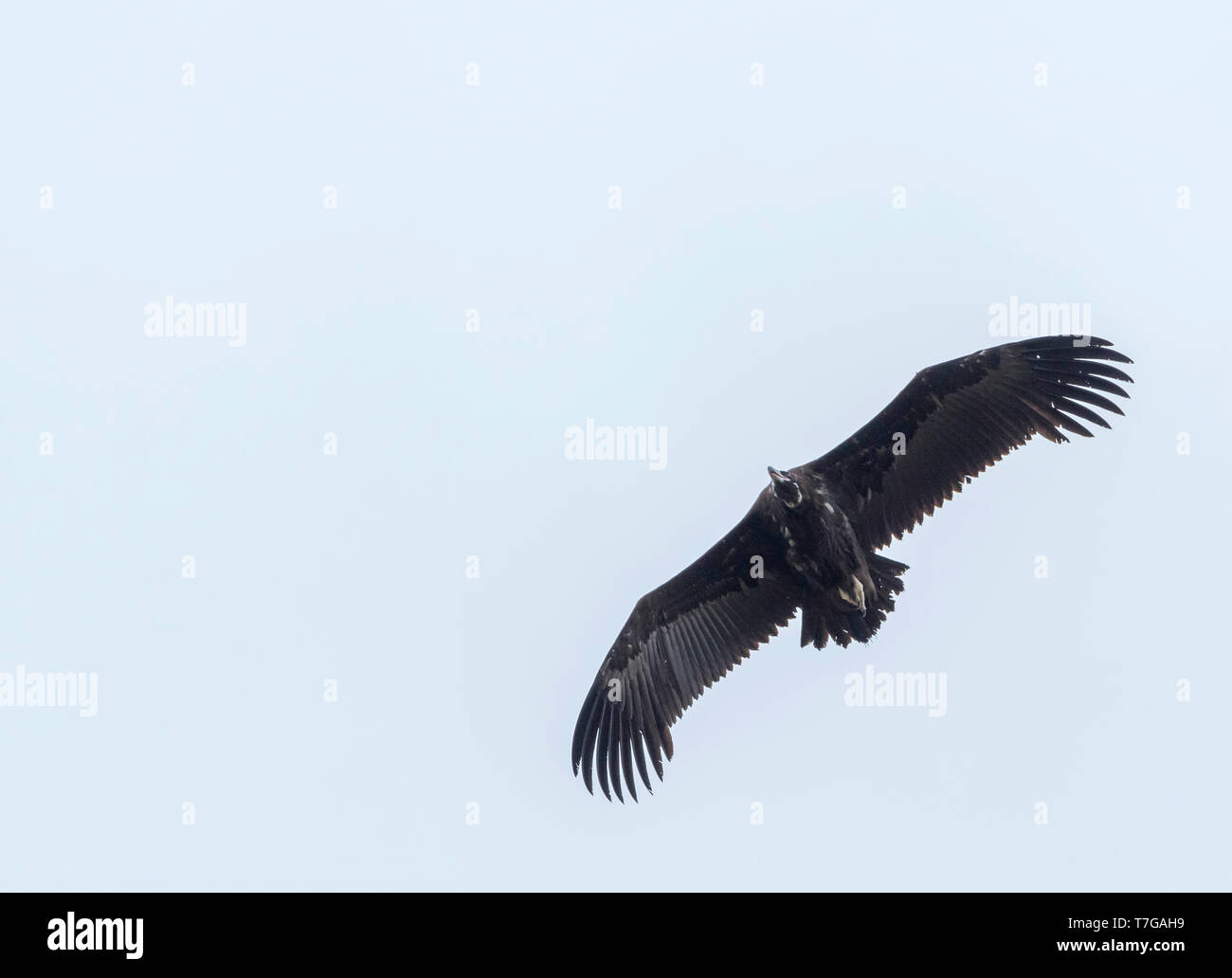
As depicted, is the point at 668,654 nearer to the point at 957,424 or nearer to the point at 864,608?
the point at 864,608

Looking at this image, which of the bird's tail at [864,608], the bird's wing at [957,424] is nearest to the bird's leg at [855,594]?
the bird's tail at [864,608]

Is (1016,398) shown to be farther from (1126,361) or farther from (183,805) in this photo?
(183,805)

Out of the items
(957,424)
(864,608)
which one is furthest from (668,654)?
(957,424)

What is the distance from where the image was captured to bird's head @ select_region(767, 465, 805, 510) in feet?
69.5

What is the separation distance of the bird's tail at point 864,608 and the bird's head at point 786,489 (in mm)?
1127

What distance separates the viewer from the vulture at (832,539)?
2128cm

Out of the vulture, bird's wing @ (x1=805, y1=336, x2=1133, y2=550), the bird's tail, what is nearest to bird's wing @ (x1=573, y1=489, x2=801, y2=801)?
the vulture

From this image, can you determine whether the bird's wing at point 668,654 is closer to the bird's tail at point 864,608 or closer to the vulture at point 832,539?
the vulture at point 832,539

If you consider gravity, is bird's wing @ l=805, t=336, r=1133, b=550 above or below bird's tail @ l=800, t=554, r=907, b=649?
above

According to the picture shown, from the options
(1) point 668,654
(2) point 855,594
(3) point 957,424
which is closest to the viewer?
(2) point 855,594

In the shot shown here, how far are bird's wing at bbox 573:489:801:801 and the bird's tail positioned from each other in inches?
37.8

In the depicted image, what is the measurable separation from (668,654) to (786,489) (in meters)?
2.88

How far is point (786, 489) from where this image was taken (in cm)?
2123

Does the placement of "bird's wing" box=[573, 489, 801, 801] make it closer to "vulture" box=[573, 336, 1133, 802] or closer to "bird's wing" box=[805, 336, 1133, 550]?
"vulture" box=[573, 336, 1133, 802]
